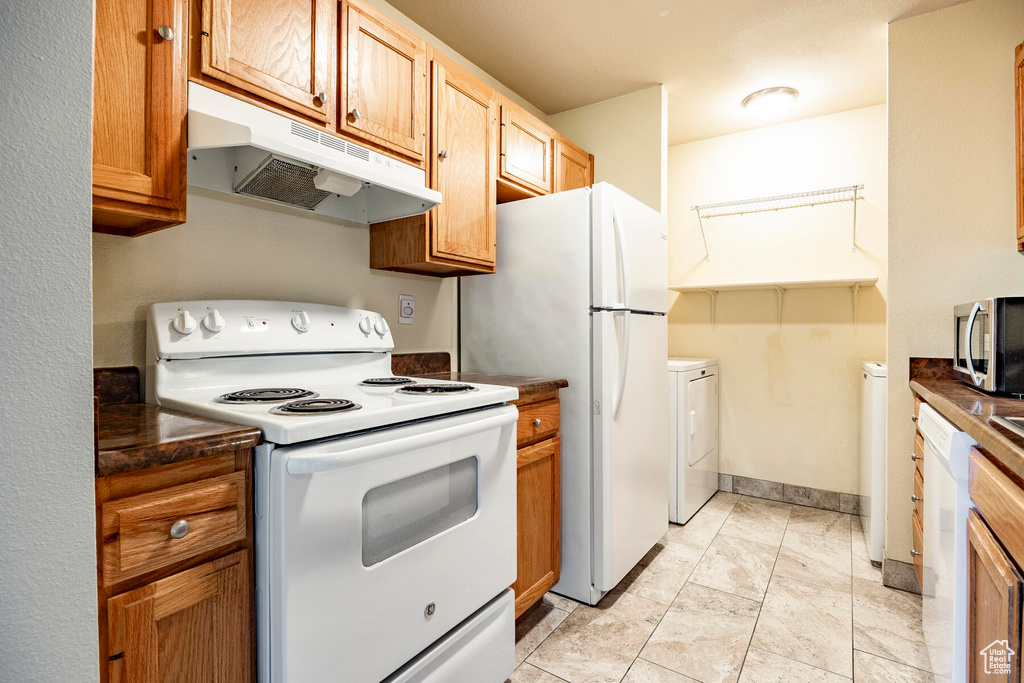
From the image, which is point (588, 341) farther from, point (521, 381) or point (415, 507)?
point (415, 507)

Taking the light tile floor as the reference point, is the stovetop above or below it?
above

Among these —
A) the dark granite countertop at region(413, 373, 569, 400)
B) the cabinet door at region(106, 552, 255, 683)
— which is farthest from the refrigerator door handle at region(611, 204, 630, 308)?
the cabinet door at region(106, 552, 255, 683)

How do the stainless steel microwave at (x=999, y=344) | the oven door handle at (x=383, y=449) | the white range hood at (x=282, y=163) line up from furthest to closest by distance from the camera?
the stainless steel microwave at (x=999, y=344)
the white range hood at (x=282, y=163)
the oven door handle at (x=383, y=449)

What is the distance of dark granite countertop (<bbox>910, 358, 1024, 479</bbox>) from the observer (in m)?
Result: 0.86

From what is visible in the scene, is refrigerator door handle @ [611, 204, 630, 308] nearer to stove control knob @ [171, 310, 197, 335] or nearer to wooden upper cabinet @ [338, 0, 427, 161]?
wooden upper cabinet @ [338, 0, 427, 161]

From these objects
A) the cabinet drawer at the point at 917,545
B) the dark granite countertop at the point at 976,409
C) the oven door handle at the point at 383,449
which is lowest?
the cabinet drawer at the point at 917,545

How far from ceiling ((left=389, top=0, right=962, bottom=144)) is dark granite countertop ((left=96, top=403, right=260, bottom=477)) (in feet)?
6.47

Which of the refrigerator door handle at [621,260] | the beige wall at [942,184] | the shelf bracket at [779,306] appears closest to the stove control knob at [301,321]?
the refrigerator door handle at [621,260]

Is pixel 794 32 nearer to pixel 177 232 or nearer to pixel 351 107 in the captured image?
pixel 351 107

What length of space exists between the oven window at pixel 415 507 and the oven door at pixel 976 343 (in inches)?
65.4

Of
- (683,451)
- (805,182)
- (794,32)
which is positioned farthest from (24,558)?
(805,182)

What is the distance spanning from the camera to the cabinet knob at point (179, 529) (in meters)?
0.87

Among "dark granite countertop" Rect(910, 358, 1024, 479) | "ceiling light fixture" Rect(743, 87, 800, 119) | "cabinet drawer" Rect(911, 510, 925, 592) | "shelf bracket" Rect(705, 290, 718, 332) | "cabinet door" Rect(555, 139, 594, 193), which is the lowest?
"cabinet drawer" Rect(911, 510, 925, 592)

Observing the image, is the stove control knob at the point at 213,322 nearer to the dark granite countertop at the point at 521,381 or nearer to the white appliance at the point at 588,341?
the dark granite countertop at the point at 521,381
